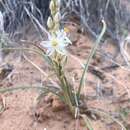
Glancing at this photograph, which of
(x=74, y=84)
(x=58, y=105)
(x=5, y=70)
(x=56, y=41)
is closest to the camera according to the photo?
(x=56, y=41)

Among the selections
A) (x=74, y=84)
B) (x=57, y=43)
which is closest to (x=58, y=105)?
(x=74, y=84)

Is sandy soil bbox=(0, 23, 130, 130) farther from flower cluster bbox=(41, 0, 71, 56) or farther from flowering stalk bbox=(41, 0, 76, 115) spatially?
flower cluster bbox=(41, 0, 71, 56)

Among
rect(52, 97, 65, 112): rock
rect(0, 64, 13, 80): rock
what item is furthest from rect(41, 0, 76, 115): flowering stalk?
rect(0, 64, 13, 80): rock

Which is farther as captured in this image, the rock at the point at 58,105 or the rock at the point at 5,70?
the rock at the point at 5,70

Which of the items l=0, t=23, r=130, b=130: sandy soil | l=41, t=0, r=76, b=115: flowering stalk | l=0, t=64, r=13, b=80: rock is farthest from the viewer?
l=0, t=64, r=13, b=80: rock

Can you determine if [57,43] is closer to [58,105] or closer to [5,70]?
[58,105]

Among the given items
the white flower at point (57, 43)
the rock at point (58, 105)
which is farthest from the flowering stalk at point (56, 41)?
the rock at point (58, 105)

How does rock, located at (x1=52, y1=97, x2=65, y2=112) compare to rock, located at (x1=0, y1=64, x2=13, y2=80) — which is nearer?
rock, located at (x1=52, y1=97, x2=65, y2=112)

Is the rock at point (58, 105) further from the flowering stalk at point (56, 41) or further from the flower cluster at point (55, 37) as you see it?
the flower cluster at point (55, 37)

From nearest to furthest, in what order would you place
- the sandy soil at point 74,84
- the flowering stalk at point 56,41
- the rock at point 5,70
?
1. the flowering stalk at point 56,41
2. the sandy soil at point 74,84
3. the rock at point 5,70

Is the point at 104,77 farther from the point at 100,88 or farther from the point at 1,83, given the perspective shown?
the point at 1,83
